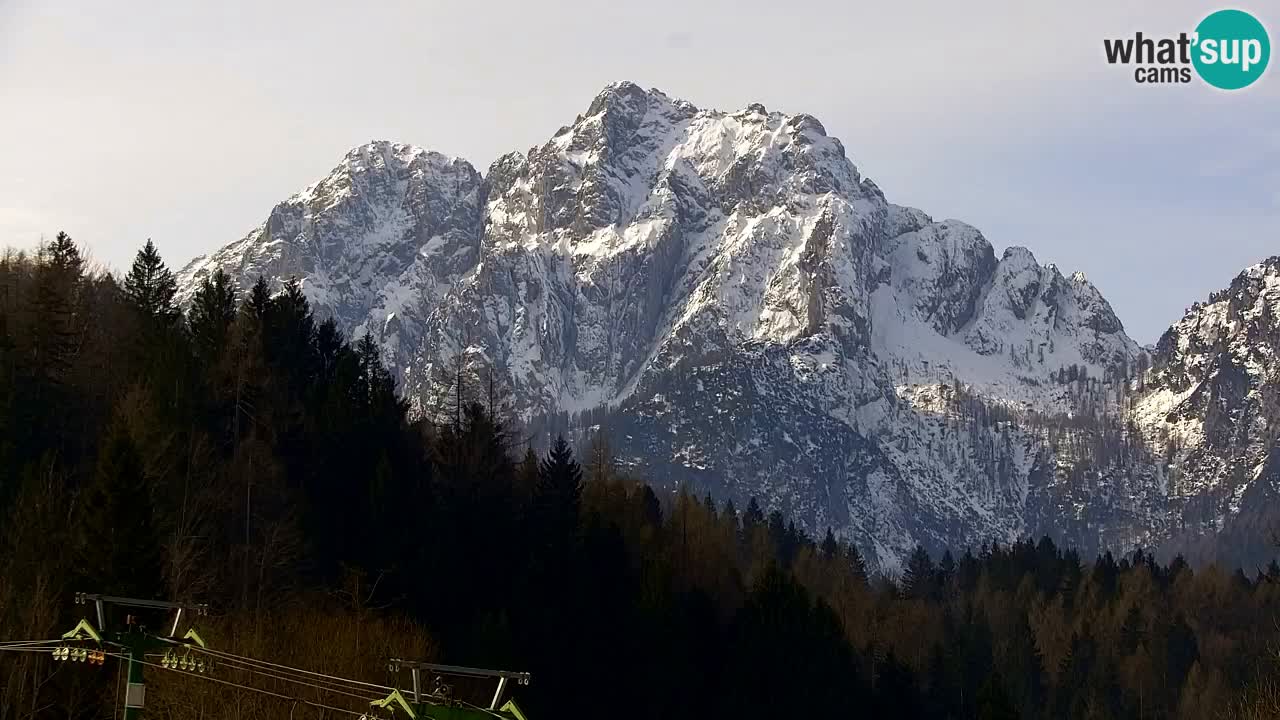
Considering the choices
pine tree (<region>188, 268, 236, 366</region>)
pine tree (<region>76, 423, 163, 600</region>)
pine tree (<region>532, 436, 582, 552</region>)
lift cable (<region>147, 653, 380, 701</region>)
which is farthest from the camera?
pine tree (<region>532, 436, 582, 552</region>)

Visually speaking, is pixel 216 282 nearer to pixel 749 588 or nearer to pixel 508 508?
pixel 508 508

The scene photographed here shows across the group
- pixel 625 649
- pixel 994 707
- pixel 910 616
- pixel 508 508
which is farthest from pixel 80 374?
pixel 910 616

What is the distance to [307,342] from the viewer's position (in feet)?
377

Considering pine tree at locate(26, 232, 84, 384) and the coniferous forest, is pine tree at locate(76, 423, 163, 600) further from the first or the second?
pine tree at locate(26, 232, 84, 384)

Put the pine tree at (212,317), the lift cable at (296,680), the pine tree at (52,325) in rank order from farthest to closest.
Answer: the pine tree at (212,317)
the pine tree at (52,325)
the lift cable at (296,680)

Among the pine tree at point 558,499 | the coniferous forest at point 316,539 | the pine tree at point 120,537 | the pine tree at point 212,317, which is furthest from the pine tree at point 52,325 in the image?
the pine tree at point 558,499

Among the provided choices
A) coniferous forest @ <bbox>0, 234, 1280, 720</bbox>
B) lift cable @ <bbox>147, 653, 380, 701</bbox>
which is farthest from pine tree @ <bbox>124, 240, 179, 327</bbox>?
lift cable @ <bbox>147, 653, 380, 701</bbox>

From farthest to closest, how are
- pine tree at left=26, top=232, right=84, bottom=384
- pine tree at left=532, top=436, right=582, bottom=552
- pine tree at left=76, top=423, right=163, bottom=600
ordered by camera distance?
pine tree at left=532, top=436, right=582, bottom=552
pine tree at left=26, top=232, right=84, bottom=384
pine tree at left=76, top=423, right=163, bottom=600

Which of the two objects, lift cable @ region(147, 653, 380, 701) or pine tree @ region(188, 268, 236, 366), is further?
pine tree @ region(188, 268, 236, 366)

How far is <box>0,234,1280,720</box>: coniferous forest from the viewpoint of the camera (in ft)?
222

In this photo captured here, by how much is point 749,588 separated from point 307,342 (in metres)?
49.9

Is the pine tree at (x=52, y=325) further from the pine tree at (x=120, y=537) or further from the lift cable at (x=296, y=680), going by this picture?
the lift cable at (x=296, y=680)

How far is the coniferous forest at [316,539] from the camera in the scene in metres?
67.8

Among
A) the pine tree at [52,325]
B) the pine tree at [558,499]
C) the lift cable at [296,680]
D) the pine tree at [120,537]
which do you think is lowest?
the lift cable at [296,680]
